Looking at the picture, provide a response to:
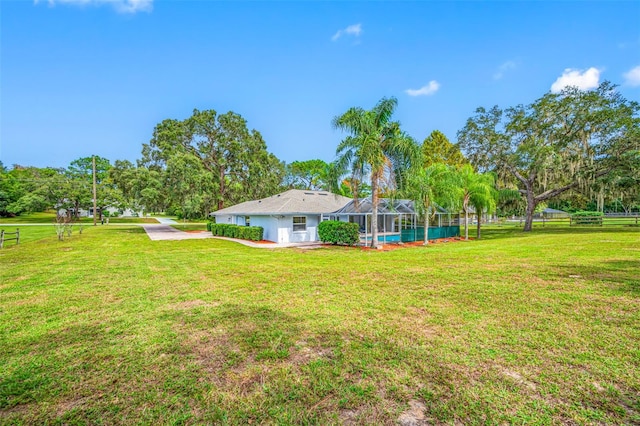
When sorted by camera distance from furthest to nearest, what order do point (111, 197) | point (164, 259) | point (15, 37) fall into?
point (111, 197) < point (15, 37) < point (164, 259)

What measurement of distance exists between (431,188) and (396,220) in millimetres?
4716

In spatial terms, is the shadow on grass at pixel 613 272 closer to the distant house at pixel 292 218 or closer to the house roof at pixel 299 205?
the house roof at pixel 299 205

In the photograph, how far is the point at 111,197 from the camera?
3612 centimetres

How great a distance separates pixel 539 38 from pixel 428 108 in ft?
22.8

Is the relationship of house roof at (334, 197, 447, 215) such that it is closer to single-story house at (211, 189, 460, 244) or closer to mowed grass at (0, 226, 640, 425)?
single-story house at (211, 189, 460, 244)

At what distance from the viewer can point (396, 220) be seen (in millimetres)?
20078

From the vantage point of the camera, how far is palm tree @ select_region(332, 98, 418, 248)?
1334cm

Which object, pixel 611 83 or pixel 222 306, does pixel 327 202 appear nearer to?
pixel 222 306

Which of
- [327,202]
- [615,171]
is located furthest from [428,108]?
[615,171]

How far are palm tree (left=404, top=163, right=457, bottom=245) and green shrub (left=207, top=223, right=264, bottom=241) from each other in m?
9.47

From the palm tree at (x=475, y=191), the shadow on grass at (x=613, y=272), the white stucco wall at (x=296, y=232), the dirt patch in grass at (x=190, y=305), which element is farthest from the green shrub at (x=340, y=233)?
the dirt patch in grass at (x=190, y=305)

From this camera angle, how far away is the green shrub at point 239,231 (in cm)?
1825

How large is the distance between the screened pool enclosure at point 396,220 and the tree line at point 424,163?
1187mm

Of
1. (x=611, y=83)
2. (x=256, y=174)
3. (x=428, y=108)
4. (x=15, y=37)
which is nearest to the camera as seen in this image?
(x=15, y=37)
